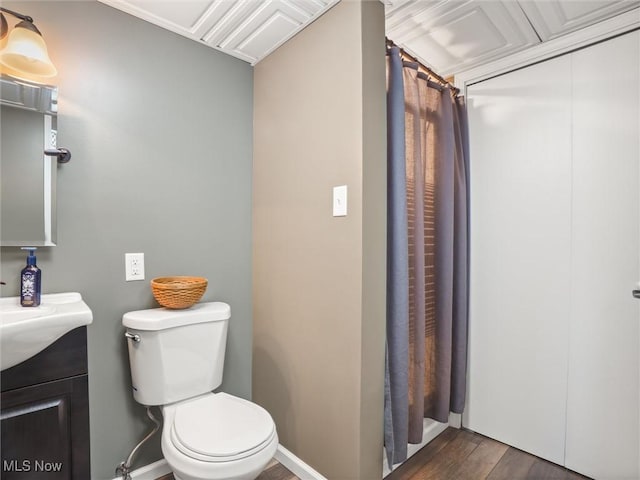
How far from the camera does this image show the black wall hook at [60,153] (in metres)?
1.31

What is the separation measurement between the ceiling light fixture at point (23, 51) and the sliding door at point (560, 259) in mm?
2107

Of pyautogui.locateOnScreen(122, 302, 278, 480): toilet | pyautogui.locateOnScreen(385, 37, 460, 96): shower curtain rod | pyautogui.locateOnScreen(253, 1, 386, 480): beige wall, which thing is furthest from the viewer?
pyautogui.locateOnScreen(385, 37, 460, 96): shower curtain rod

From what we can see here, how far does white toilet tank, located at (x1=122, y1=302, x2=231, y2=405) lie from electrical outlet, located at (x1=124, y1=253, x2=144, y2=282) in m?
0.17

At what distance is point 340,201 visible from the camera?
1435 mm

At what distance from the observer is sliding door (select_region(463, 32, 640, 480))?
1.52 metres

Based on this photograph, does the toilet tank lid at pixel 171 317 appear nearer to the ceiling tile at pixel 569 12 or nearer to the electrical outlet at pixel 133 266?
the electrical outlet at pixel 133 266

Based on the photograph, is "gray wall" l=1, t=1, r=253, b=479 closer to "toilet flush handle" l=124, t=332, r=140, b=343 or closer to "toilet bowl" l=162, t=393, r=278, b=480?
"toilet flush handle" l=124, t=332, r=140, b=343

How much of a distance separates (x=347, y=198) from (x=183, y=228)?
2.86 feet

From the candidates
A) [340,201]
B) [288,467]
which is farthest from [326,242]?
[288,467]

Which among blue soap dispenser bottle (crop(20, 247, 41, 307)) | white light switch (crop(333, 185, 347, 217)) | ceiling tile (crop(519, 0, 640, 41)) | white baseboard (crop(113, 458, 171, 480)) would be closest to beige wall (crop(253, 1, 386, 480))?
white light switch (crop(333, 185, 347, 217))

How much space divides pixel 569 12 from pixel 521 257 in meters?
1.18

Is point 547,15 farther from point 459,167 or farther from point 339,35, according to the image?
point 339,35
